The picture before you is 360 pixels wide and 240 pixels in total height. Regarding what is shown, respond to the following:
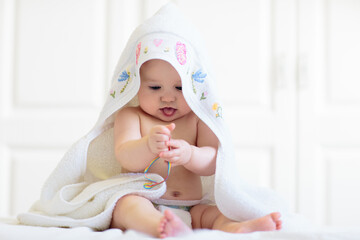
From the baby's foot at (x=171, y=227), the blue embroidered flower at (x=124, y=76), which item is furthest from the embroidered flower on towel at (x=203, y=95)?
the baby's foot at (x=171, y=227)

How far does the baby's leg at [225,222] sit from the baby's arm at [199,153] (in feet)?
0.31

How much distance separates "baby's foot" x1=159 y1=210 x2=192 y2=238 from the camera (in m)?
0.80

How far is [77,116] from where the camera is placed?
Answer: 2.30 m

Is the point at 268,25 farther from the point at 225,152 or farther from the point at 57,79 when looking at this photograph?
the point at 225,152

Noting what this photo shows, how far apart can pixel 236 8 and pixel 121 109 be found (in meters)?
1.37

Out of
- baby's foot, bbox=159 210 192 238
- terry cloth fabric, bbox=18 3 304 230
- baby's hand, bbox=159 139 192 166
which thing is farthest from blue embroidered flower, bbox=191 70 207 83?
baby's foot, bbox=159 210 192 238

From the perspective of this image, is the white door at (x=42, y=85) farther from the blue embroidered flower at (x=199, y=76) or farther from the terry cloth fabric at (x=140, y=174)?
the blue embroidered flower at (x=199, y=76)

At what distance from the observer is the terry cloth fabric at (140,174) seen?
103 centimetres

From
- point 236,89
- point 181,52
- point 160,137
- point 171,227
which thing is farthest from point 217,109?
point 236,89

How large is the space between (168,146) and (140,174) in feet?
0.63

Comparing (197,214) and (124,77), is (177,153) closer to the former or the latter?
(197,214)

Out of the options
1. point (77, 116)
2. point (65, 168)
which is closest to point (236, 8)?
point (77, 116)

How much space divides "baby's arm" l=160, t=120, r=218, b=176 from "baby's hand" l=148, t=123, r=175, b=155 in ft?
0.04

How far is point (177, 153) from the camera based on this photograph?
944mm
